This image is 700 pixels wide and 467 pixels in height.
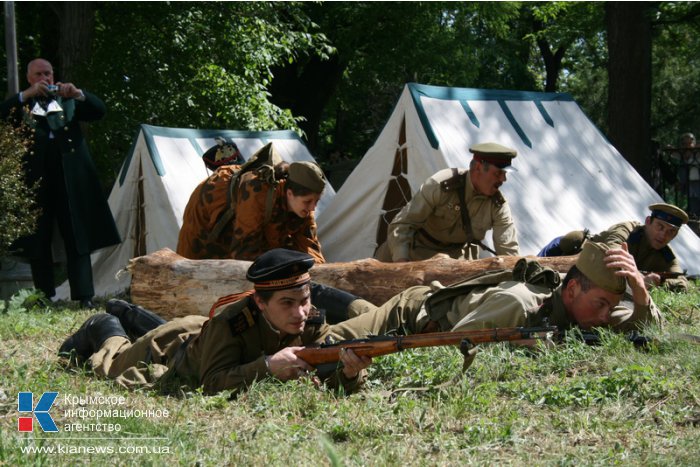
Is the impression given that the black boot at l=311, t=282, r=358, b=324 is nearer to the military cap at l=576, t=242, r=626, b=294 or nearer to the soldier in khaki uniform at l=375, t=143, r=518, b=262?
the military cap at l=576, t=242, r=626, b=294

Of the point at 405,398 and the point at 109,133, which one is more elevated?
the point at 109,133

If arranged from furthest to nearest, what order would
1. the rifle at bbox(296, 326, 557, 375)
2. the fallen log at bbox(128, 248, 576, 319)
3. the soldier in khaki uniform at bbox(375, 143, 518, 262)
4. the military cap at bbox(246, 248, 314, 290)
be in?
the soldier in khaki uniform at bbox(375, 143, 518, 262) < the fallen log at bbox(128, 248, 576, 319) < the military cap at bbox(246, 248, 314, 290) < the rifle at bbox(296, 326, 557, 375)

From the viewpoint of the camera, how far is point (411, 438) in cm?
348

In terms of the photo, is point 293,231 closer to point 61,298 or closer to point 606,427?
point 61,298

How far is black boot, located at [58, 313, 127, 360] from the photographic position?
5051mm

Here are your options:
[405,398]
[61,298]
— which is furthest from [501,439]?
[61,298]

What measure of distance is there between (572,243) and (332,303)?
98.1 inches

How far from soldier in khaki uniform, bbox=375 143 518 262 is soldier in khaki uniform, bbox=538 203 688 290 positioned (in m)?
0.55

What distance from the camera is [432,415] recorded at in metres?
3.73

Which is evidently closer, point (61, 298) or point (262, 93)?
point (61, 298)

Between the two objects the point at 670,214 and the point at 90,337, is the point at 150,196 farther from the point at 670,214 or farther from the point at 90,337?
the point at 670,214

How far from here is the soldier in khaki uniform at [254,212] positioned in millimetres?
6875

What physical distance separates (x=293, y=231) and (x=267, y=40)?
7.53 m

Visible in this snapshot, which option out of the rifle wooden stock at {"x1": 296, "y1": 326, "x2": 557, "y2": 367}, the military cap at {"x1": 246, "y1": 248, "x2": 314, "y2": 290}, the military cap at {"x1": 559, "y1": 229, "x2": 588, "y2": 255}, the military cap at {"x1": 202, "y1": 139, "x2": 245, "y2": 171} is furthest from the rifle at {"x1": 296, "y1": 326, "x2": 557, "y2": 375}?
the military cap at {"x1": 202, "y1": 139, "x2": 245, "y2": 171}
